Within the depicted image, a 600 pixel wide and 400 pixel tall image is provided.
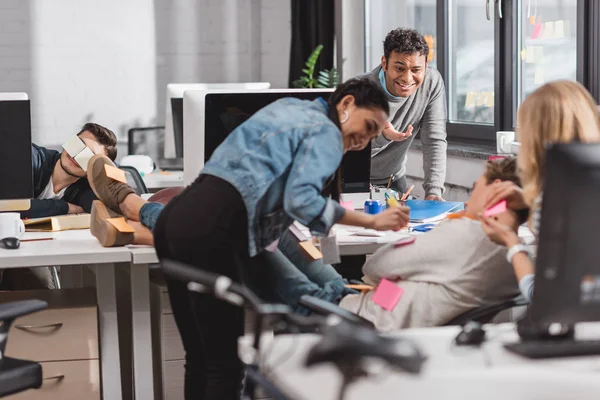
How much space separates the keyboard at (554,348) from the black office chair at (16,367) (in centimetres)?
109

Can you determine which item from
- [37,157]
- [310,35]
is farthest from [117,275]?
[310,35]

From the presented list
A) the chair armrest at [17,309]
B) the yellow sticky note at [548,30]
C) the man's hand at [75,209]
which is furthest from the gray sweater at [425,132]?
the chair armrest at [17,309]

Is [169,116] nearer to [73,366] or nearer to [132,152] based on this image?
[132,152]

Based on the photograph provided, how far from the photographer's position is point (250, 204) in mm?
2131

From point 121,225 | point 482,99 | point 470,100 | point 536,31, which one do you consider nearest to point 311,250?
point 121,225

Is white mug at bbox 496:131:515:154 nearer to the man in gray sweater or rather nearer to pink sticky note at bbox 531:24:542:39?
the man in gray sweater

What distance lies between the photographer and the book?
117 inches

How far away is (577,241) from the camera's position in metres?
1.43

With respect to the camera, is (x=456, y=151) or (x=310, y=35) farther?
(x=310, y=35)

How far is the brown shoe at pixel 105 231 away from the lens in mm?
2586

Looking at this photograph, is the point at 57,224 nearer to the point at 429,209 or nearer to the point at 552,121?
the point at 429,209

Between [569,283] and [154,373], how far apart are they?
5.74 feet

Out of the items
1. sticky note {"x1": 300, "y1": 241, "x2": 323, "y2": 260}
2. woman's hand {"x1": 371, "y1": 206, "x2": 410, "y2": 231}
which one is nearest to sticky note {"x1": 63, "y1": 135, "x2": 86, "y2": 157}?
sticky note {"x1": 300, "y1": 241, "x2": 323, "y2": 260}

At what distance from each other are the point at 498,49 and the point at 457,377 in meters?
3.33
